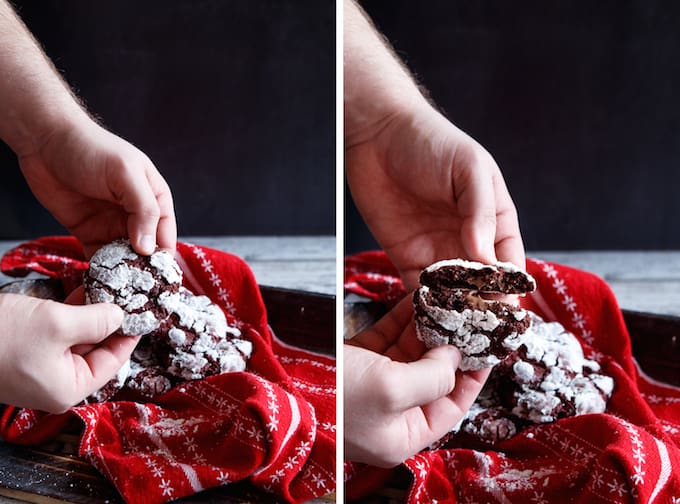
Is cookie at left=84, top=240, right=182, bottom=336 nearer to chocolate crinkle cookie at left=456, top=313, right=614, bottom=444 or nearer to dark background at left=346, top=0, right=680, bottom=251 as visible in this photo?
dark background at left=346, top=0, right=680, bottom=251

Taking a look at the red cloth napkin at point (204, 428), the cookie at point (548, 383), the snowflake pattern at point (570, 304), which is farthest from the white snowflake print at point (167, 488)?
the snowflake pattern at point (570, 304)

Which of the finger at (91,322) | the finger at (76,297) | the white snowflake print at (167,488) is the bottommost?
the white snowflake print at (167,488)

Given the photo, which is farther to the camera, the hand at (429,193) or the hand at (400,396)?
the hand at (429,193)

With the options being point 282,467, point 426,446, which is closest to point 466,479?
point 426,446

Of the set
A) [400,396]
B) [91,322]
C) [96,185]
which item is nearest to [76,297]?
[91,322]

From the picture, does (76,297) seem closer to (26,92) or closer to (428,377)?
(26,92)

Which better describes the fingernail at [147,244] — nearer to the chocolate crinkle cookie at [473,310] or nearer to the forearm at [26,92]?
the forearm at [26,92]

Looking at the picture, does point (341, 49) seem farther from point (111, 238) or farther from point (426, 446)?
point (426, 446)

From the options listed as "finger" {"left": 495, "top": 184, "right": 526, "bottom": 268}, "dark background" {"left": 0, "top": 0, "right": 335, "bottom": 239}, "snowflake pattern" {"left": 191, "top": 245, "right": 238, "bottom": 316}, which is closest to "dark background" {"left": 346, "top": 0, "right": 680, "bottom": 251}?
"finger" {"left": 495, "top": 184, "right": 526, "bottom": 268}
